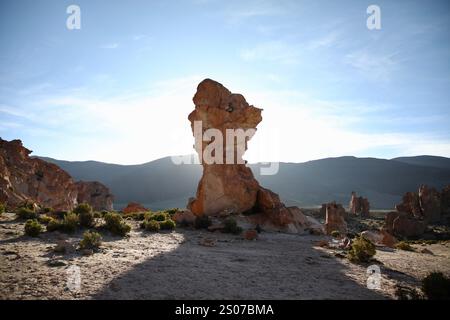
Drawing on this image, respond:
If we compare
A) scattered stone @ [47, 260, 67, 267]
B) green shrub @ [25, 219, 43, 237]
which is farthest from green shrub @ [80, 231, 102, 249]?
green shrub @ [25, 219, 43, 237]

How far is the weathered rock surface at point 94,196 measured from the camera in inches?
2464

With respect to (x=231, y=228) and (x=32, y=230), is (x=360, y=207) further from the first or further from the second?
(x=32, y=230)

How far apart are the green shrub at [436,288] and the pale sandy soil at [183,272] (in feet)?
2.62

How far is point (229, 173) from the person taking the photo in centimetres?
2353

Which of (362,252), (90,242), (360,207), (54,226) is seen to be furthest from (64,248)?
(360,207)

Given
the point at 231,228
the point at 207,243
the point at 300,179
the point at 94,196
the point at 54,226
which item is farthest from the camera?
the point at 300,179

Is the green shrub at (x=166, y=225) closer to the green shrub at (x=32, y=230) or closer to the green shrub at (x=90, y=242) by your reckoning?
the green shrub at (x=32, y=230)

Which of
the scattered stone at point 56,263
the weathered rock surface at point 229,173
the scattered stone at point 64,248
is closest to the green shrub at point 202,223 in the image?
the weathered rock surface at point 229,173

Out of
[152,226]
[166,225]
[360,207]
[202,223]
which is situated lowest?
[360,207]

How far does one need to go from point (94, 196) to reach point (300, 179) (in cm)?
11864

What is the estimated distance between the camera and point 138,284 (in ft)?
24.0

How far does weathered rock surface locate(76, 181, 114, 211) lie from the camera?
62.6 metres
